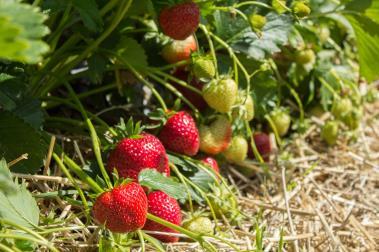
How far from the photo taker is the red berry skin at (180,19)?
144 centimetres

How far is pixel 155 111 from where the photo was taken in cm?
155

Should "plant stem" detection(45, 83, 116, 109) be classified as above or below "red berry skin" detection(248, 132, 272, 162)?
above

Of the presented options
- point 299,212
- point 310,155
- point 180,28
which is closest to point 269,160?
point 310,155

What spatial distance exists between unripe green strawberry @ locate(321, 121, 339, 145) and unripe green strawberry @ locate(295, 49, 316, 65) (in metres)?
0.21

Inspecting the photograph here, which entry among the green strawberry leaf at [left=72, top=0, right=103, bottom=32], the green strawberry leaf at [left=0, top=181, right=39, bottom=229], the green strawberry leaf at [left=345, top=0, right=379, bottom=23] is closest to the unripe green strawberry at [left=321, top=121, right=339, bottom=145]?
the green strawberry leaf at [left=345, top=0, right=379, bottom=23]

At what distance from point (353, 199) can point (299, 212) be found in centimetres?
27

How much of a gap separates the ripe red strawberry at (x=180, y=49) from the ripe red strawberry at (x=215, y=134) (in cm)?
17

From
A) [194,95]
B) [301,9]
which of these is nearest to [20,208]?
[194,95]

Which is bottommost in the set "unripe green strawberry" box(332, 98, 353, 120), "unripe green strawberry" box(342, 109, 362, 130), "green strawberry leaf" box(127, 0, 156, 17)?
"unripe green strawberry" box(342, 109, 362, 130)

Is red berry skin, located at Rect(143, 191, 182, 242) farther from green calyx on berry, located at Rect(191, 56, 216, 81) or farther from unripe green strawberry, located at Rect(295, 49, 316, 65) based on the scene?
unripe green strawberry, located at Rect(295, 49, 316, 65)

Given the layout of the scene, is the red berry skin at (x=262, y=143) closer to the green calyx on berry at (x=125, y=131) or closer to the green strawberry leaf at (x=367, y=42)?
the green strawberry leaf at (x=367, y=42)

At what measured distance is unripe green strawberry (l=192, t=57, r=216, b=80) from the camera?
4.95ft

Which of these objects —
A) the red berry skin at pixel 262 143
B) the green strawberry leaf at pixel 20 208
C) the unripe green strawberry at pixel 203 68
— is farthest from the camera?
the red berry skin at pixel 262 143

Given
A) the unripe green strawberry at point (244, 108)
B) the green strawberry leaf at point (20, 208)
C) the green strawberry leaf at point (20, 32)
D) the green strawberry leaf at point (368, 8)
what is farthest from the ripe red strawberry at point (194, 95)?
the green strawberry leaf at point (20, 32)
